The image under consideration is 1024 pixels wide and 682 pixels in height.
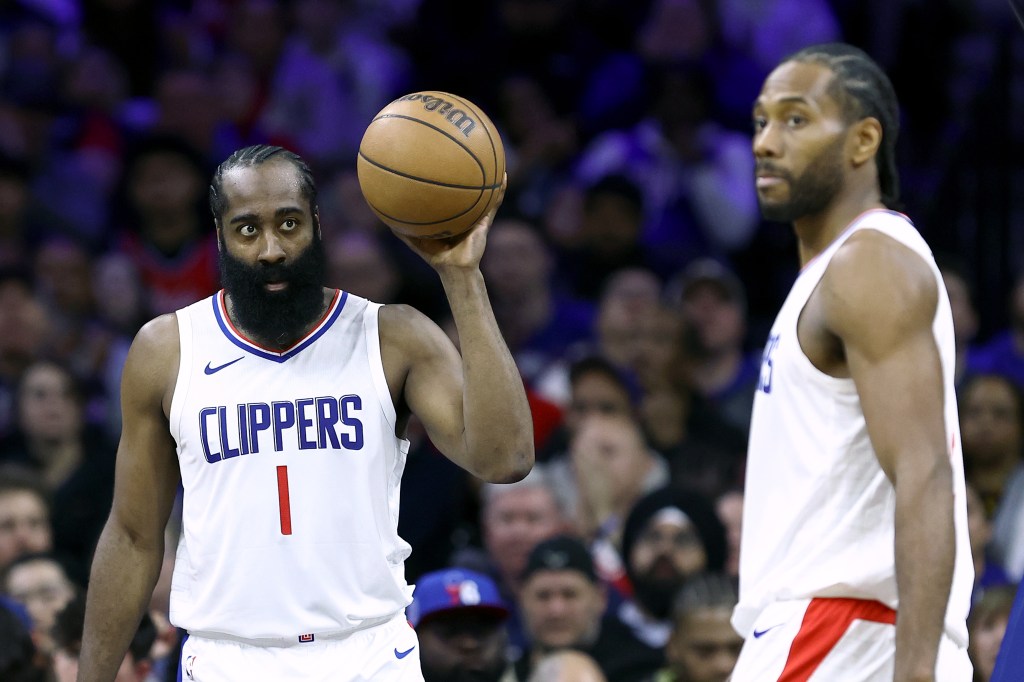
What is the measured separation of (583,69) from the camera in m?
10.5

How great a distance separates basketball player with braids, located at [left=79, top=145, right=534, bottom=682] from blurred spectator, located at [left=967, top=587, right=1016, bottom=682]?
2.85m

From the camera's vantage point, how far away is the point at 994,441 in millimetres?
7309

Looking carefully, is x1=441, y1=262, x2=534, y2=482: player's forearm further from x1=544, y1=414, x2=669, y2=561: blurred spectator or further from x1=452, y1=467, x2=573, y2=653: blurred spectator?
x1=544, y1=414, x2=669, y2=561: blurred spectator

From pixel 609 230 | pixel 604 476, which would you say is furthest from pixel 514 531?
pixel 609 230

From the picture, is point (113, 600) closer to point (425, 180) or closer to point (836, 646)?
point (425, 180)

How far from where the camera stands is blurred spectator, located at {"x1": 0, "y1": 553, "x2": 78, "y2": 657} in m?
6.13

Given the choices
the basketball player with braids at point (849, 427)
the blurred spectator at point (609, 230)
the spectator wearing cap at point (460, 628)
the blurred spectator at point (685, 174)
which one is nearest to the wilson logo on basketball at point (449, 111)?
the basketball player with braids at point (849, 427)

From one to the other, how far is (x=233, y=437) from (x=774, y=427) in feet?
4.36

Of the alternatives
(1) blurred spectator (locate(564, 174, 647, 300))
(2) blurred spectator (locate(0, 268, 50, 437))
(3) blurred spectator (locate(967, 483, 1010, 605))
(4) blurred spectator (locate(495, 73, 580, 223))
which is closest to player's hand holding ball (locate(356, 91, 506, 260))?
(3) blurred spectator (locate(967, 483, 1010, 605))

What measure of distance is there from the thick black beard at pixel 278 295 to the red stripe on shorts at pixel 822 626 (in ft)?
4.72

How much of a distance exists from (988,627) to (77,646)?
11.2ft

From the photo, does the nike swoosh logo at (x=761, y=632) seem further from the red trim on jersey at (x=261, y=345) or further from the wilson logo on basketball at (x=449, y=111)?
the wilson logo on basketball at (x=449, y=111)

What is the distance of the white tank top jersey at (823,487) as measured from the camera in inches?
140

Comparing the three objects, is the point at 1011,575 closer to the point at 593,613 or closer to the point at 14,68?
the point at 593,613
